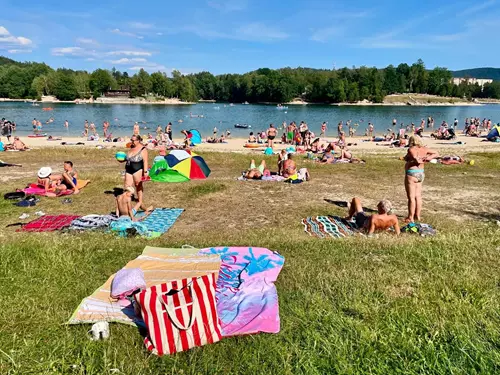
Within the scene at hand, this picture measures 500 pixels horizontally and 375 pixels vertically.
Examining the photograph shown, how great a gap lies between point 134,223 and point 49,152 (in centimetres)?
1261

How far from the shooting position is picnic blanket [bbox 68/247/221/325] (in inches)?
151

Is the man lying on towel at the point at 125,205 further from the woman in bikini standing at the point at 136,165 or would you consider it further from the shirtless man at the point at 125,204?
the woman in bikini standing at the point at 136,165

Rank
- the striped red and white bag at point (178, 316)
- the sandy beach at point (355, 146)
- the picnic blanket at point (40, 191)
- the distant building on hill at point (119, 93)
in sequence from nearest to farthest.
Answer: the striped red and white bag at point (178, 316), the picnic blanket at point (40, 191), the sandy beach at point (355, 146), the distant building on hill at point (119, 93)

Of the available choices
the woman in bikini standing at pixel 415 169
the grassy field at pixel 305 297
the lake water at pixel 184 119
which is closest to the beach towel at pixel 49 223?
the grassy field at pixel 305 297

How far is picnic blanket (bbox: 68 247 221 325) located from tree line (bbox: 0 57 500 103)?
112 metres

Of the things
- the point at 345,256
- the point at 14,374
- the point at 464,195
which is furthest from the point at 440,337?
the point at 464,195

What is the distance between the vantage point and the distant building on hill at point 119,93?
375 feet

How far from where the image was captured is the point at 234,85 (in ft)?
407

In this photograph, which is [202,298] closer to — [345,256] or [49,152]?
[345,256]

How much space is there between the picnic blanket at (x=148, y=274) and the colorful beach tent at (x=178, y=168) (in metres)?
6.06

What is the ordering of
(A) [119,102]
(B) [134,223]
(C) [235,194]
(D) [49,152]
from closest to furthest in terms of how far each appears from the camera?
(B) [134,223] < (C) [235,194] < (D) [49,152] < (A) [119,102]

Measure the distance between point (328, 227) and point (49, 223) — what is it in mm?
5619

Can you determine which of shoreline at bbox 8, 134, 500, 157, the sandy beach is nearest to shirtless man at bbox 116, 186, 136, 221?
shoreline at bbox 8, 134, 500, 157

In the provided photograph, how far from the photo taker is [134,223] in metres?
6.99
